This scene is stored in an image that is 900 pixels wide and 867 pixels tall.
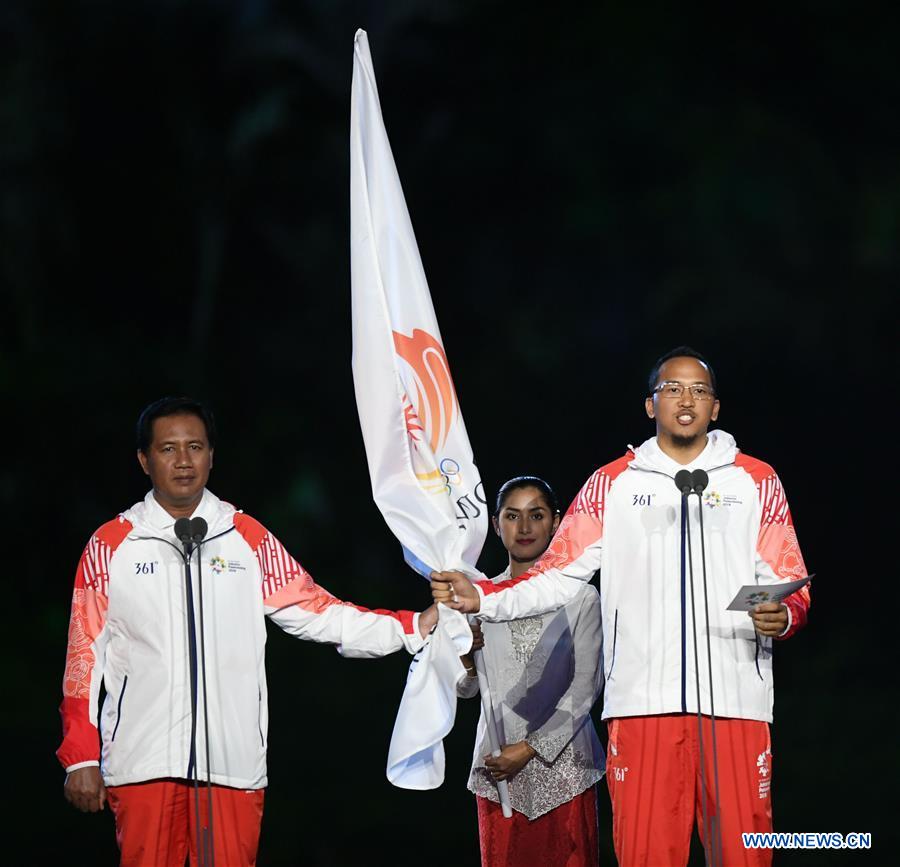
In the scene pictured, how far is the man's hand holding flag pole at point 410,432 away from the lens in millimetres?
3230

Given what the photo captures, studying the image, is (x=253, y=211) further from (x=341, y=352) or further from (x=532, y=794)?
(x=532, y=794)

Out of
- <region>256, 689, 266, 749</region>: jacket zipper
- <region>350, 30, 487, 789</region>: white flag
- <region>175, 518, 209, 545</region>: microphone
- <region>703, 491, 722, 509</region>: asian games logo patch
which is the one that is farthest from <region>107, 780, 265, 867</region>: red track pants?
<region>703, 491, 722, 509</region>: asian games logo patch

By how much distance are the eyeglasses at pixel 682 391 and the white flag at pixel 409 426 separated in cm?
51

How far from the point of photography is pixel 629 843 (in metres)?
3.03

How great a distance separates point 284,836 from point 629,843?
91.8 inches

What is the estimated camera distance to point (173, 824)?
118 inches

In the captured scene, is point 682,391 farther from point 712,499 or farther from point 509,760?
point 509,760

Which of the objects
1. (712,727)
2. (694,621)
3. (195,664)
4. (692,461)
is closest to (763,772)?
(712,727)

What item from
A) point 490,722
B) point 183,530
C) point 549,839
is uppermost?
point 183,530

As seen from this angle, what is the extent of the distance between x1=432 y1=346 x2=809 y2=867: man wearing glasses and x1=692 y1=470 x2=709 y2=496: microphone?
0.42 feet

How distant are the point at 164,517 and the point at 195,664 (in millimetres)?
340

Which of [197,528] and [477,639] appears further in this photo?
[477,639]

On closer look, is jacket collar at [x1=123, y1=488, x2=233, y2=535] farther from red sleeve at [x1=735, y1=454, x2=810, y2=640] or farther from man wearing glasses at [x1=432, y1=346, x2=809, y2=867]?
red sleeve at [x1=735, y1=454, x2=810, y2=640]

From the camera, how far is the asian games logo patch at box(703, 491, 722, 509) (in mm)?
3177
